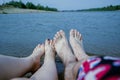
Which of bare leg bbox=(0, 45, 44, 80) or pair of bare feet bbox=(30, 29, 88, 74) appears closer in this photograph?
bare leg bbox=(0, 45, 44, 80)

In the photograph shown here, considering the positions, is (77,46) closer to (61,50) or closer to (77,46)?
(77,46)

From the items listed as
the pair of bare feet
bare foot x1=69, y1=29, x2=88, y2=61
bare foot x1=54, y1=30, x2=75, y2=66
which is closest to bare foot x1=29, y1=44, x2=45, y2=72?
the pair of bare feet

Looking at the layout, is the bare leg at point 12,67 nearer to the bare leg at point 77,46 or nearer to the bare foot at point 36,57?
the bare foot at point 36,57

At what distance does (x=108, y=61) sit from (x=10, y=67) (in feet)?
2.20

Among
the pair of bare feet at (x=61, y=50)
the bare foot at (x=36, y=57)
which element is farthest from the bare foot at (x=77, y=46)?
the bare foot at (x=36, y=57)

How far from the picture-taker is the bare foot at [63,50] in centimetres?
183

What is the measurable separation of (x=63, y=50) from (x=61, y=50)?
1.2 inches

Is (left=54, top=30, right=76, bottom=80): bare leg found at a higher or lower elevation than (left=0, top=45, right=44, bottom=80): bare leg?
lower

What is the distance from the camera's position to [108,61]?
0.85m

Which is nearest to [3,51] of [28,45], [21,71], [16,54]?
[16,54]

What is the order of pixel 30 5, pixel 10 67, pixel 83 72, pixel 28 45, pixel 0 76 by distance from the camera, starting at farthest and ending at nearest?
pixel 30 5 → pixel 28 45 → pixel 10 67 → pixel 0 76 → pixel 83 72

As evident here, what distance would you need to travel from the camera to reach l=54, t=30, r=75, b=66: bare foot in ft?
6.01

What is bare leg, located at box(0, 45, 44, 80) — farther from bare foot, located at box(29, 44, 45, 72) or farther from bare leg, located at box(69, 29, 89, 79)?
bare leg, located at box(69, 29, 89, 79)

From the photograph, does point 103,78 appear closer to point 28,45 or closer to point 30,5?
point 28,45
